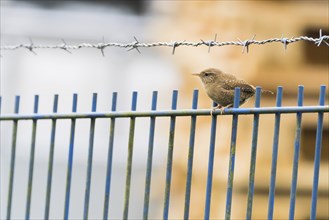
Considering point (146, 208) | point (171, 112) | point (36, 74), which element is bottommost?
point (146, 208)

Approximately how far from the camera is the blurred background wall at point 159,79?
14195mm

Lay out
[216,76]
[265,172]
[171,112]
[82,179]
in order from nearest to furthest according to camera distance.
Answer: [171,112] < [216,76] < [265,172] < [82,179]

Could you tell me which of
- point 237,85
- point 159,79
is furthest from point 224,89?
point 159,79

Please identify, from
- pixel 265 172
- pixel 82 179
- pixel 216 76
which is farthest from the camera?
pixel 82 179

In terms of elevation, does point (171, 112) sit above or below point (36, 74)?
below

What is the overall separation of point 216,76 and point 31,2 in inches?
447

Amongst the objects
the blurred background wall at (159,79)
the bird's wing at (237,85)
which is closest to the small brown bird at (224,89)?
the bird's wing at (237,85)

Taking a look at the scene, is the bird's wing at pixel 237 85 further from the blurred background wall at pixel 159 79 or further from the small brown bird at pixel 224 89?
the blurred background wall at pixel 159 79

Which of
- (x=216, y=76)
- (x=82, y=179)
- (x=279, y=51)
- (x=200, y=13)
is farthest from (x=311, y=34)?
(x=216, y=76)

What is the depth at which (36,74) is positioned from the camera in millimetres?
18219

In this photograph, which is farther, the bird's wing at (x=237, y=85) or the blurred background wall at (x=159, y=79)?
the blurred background wall at (x=159, y=79)

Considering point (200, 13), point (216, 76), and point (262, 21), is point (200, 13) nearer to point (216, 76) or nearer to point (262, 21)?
point (262, 21)

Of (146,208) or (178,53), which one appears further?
(178,53)

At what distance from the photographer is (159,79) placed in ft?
58.4
